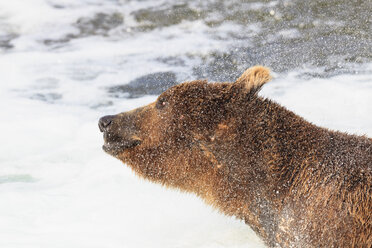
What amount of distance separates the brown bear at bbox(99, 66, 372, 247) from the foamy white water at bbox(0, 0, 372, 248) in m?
1.11

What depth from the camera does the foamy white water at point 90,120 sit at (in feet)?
17.4

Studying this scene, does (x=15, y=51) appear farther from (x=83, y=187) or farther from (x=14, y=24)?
(x=83, y=187)

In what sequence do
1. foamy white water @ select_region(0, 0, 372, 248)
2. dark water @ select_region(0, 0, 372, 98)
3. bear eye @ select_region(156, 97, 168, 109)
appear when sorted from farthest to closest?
dark water @ select_region(0, 0, 372, 98) → foamy white water @ select_region(0, 0, 372, 248) → bear eye @ select_region(156, 97, 168, 109)

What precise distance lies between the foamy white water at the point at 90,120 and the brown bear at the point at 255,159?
111 centimetres

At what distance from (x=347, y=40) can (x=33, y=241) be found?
7494 mm

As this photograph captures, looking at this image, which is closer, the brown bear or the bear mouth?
the brown bear

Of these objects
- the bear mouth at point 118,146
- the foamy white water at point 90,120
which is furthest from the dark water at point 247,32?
the bear mouth at point 118,146

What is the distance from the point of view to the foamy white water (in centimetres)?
530

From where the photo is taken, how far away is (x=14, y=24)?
11.8 meters

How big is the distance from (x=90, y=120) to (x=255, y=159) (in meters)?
5.68

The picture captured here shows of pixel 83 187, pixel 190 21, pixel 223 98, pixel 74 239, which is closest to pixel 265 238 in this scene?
pixel 223 98

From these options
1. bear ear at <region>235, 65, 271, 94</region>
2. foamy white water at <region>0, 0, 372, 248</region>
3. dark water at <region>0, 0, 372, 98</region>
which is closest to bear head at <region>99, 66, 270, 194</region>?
bear ear at <region>235, 65, 271, 94</region>

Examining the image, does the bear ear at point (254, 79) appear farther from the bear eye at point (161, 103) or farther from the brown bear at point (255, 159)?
the bear eye at point (161, 103)

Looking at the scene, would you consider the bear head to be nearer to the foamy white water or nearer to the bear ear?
the bear ear
